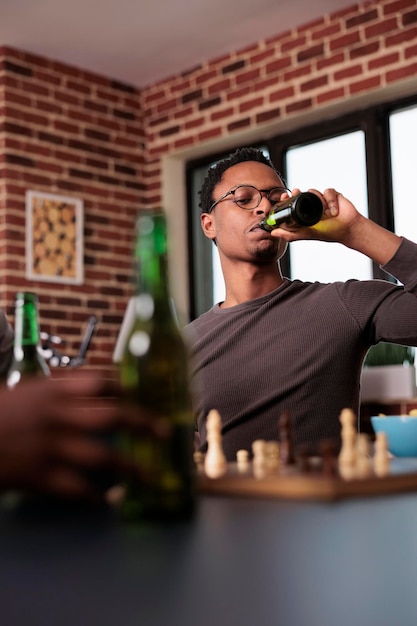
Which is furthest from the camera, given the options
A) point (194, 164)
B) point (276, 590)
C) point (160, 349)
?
point (194, 164)

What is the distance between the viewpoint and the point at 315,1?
379 cm

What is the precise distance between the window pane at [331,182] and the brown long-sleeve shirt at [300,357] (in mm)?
2021

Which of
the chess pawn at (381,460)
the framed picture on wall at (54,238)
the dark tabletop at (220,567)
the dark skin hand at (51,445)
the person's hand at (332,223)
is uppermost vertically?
the framed picture on wall at (54,238)

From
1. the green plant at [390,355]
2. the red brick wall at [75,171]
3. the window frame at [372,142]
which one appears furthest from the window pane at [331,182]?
the red brick wall at [75,171]

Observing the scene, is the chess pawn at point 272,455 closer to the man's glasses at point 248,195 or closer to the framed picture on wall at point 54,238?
the man's glasses at point 248,195

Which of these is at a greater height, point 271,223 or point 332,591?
point 271,223

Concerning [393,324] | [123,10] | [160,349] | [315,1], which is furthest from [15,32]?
[160,349]

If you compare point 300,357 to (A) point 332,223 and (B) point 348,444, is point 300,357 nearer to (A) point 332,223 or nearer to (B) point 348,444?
(A) point 332,223

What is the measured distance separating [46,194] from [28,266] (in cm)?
39

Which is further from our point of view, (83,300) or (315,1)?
(83,300)

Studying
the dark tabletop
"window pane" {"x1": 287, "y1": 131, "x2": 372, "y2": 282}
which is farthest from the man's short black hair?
"window pane" {"x1": 287, "y1": 131, "x2": 372, "y2": 282}

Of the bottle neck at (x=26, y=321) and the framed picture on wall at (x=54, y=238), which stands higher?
the framed picture on wall at (x=54, y=238)

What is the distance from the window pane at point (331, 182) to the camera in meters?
3.96

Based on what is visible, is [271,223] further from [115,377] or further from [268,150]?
[268,150]
